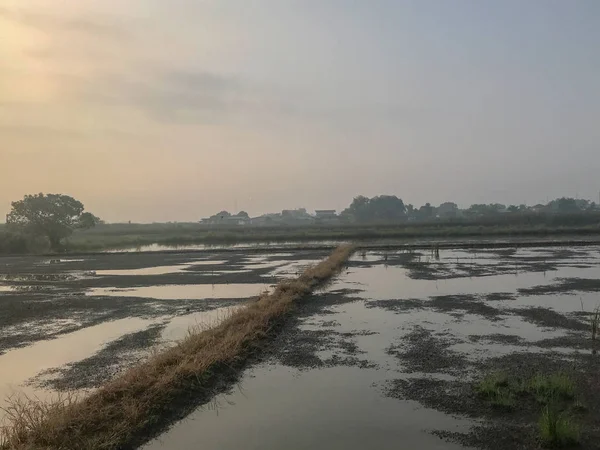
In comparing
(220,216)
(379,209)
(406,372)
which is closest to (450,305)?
(406,372)

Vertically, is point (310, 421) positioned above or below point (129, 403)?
below

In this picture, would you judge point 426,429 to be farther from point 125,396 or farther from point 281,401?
point 125,396

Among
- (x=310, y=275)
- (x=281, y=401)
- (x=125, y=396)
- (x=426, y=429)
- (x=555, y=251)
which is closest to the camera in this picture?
(x=426, y=429)

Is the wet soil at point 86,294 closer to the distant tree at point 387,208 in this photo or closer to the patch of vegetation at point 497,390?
the patch of vegetation at point 497,390

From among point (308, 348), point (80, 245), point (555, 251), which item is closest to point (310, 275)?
point (308, 348)

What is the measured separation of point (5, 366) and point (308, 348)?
5.69m

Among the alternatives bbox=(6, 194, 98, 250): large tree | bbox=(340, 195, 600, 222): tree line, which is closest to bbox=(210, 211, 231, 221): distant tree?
bbox=(340, 195, 600, 222): tree line

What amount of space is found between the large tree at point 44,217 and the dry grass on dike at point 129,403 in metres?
41.6

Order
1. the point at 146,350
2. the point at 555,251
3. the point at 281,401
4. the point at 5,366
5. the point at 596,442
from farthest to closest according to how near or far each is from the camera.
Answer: the point at 555,251
the point at 146,350
the point at 5,366
the point at 281,401
the point at 596,442

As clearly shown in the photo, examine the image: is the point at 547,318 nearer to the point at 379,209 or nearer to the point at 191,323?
the point at 191,323

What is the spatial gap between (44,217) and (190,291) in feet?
110

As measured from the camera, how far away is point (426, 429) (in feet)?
19.1

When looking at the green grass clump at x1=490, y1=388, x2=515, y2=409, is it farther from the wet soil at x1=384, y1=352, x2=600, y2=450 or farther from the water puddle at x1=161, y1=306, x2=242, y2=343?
the water puddle at x1=161, y1=306, x2=242, y2=343

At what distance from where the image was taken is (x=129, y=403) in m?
6.34
